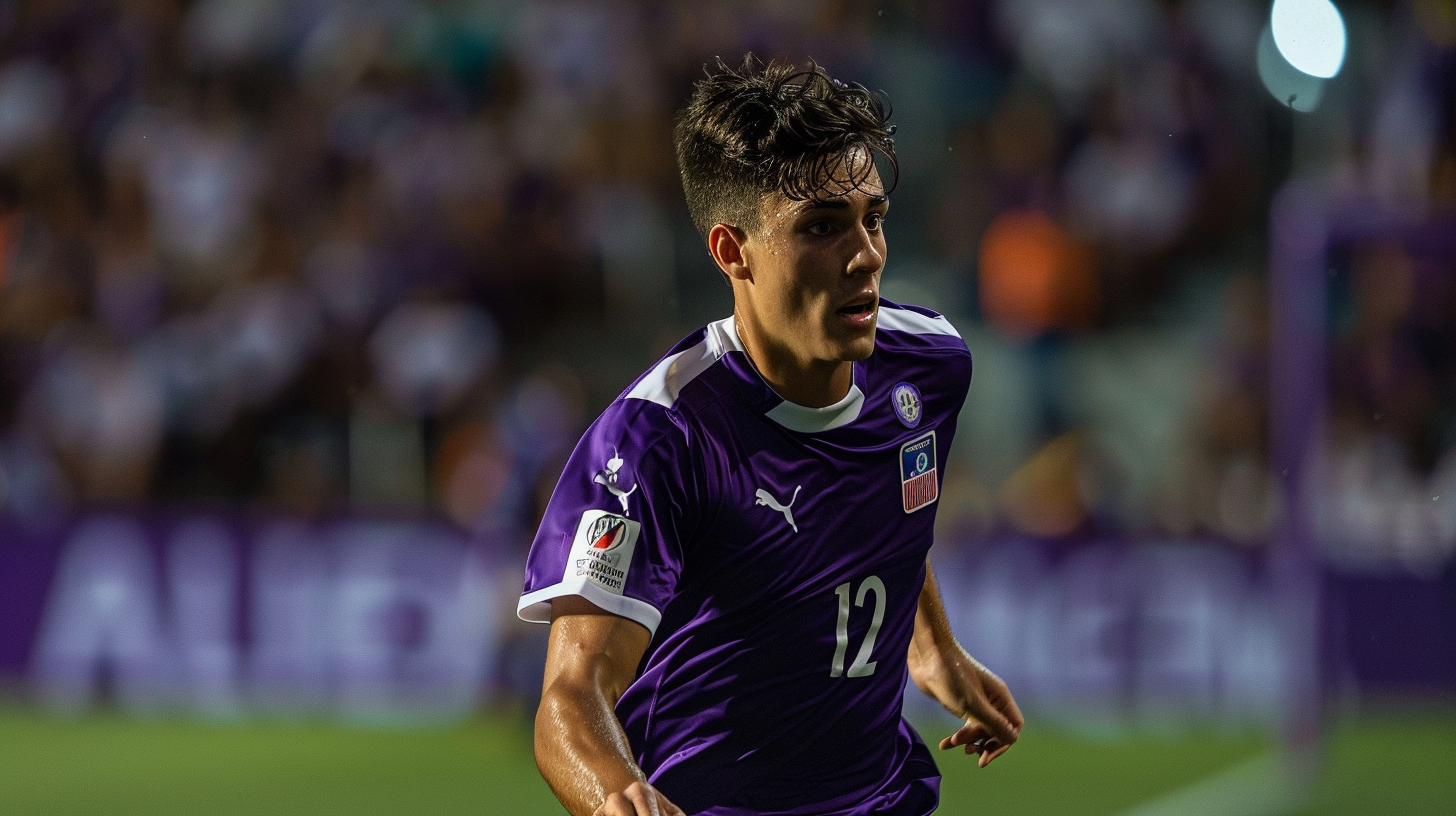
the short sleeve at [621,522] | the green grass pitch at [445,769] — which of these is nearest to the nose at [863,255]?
the short sleeve at [621,522]

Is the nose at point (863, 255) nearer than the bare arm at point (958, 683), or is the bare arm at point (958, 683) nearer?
the nose at point (863, 255)

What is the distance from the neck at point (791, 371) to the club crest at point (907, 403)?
205 mm

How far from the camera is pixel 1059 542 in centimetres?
1113

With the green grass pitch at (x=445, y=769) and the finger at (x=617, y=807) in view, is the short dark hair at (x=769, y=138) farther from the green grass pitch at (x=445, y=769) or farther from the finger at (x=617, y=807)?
the green grass pitch at (x=445, y=769)

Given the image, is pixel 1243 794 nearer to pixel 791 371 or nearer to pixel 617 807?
pixel 791 371

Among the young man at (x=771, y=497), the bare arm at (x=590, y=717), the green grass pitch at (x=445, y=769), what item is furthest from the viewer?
the green grass pitch at (x=445, y=769)

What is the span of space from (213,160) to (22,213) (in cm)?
160

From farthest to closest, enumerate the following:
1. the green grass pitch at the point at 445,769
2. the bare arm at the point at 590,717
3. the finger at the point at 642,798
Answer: the green grass pitch at the point at 445,769
the bare arm at the point at 590,717
the finger at the point at 642,798

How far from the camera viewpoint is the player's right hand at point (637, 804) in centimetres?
310

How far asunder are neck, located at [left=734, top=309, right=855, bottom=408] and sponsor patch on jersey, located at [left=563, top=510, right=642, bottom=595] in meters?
0.51

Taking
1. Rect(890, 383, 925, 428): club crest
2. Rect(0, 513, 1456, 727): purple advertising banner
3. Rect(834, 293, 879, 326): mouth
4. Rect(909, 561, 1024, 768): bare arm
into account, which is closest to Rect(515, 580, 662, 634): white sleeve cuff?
Rect(834, 293, 879, 326): mouth

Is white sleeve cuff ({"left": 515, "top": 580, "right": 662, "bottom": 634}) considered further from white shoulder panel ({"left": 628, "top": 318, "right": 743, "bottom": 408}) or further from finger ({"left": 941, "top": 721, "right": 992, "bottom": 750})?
finger ({"left": 941, "top": 721, "right": 992, "bottom": 750})

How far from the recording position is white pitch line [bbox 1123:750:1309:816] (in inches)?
354

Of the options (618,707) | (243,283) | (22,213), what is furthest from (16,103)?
(618,707)
